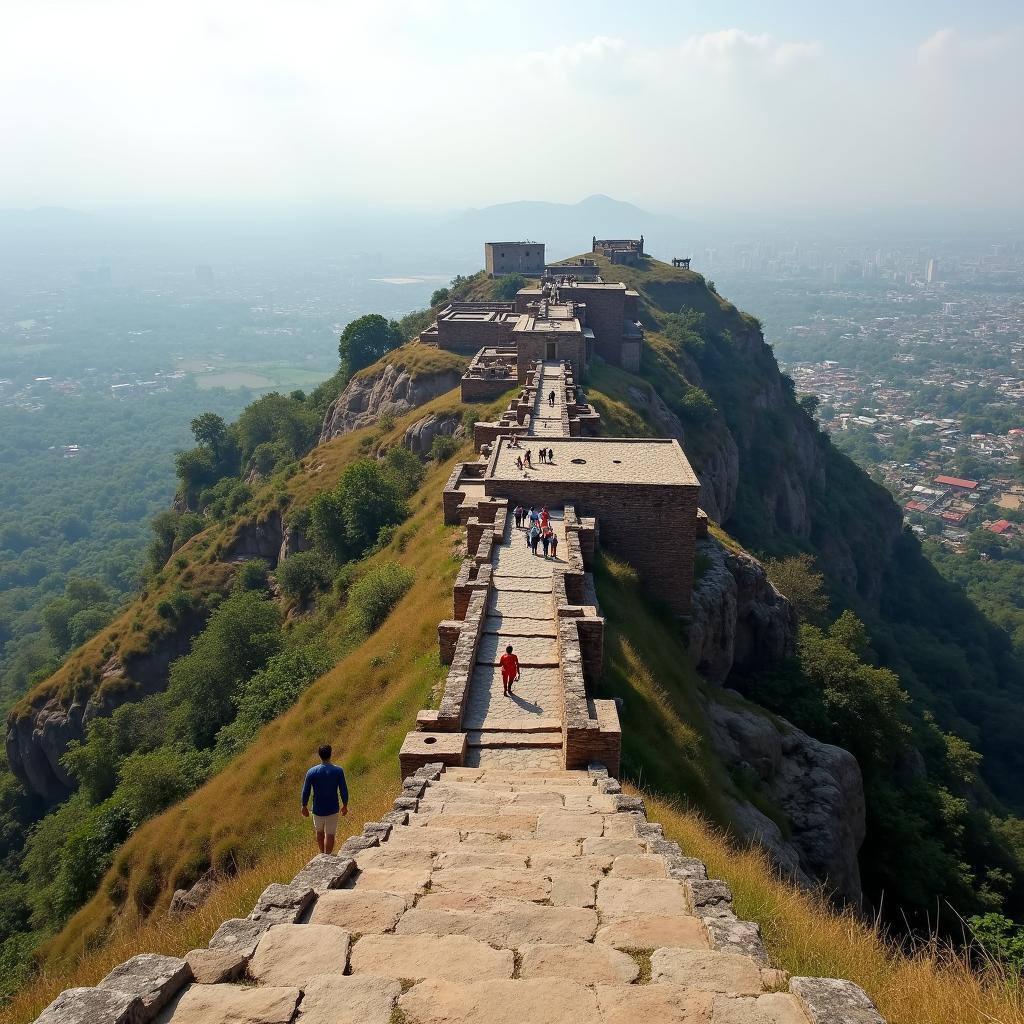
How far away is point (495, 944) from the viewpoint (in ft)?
20.3

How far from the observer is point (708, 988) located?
5547 millimetres

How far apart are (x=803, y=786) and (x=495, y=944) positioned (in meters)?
17.4

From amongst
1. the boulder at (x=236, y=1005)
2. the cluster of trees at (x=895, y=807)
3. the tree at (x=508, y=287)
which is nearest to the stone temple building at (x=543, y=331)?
the tree at (x=508, y=287)

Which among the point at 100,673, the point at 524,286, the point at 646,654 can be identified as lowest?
the point at 100,673

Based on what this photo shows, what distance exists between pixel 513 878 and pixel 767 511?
194 ft

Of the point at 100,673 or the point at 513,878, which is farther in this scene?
the point at 100,673

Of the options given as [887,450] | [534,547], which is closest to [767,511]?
[534,547]

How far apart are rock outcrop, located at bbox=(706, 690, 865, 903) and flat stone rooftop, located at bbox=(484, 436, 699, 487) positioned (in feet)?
22.6

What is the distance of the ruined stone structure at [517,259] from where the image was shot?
89.8m

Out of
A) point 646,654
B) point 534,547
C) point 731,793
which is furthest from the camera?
point 534,547

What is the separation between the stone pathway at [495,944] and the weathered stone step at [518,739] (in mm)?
3773

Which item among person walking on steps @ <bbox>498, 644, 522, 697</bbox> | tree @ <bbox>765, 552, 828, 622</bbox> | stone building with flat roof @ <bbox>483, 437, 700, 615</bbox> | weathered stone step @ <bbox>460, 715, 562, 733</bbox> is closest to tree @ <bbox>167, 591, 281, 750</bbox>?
stone building with flat roof @ <bbox>483, 437, 700, 615</bbox>

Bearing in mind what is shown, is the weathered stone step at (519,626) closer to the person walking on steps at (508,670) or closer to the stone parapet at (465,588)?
the stone parapet at (465,588)

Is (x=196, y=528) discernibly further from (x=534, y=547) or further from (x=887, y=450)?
(x=887, y=450)
